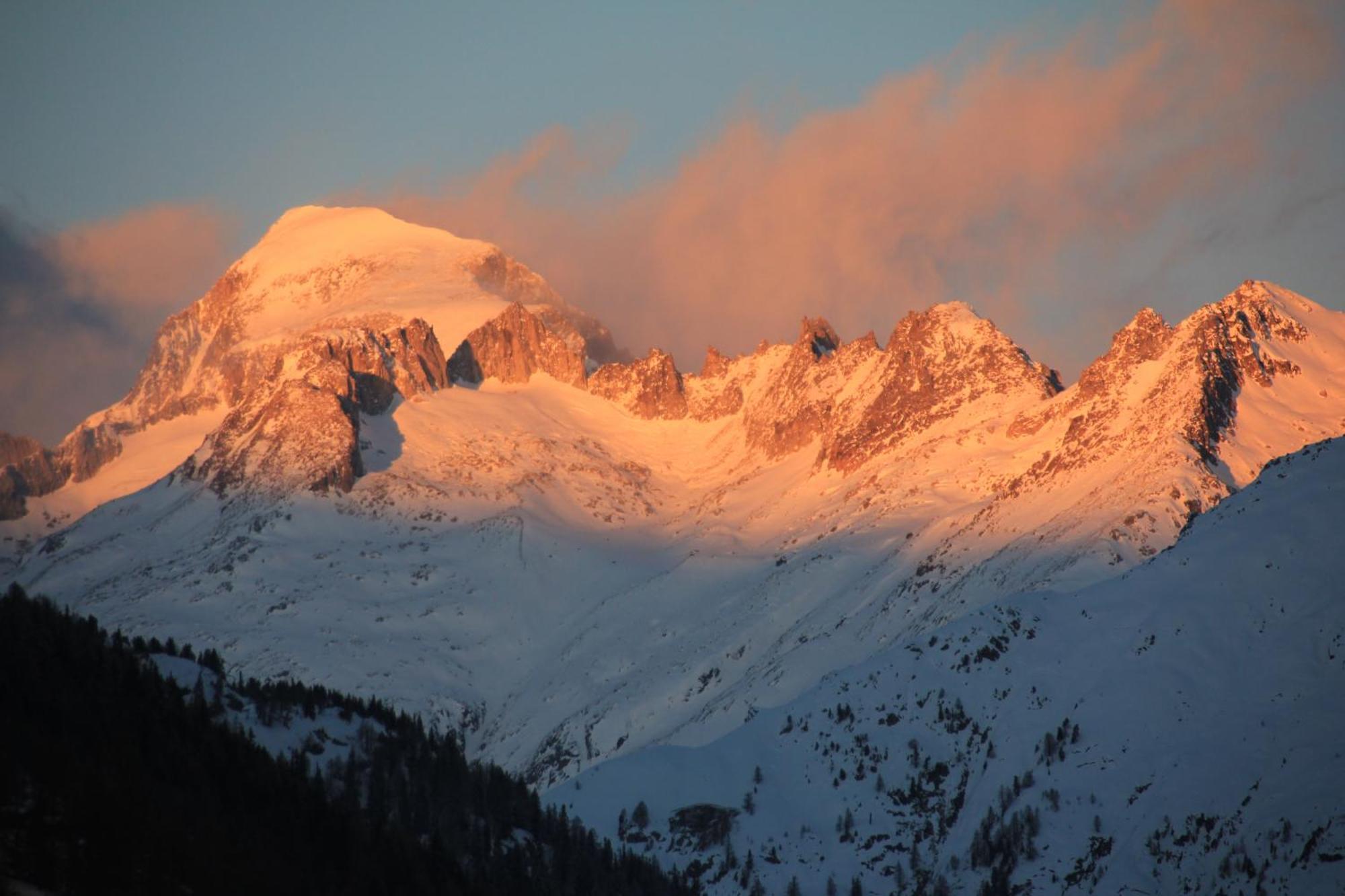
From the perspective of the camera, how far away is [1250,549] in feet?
Result: 457

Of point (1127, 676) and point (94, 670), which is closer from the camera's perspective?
point (94, 670)

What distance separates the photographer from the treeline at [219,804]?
84625 mm

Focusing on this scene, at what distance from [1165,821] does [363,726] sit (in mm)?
55110

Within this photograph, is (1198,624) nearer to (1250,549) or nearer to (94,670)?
(1250,549)

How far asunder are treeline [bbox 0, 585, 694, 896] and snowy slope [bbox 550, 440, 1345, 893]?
463 inches

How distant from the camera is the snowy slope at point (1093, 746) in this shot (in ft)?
378

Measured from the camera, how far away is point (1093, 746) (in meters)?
130

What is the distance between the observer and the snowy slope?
115m

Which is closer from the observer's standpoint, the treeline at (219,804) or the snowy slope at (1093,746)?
the treeline at (219,804)

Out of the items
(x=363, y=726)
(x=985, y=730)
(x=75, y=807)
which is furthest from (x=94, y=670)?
(x=985, y=730)

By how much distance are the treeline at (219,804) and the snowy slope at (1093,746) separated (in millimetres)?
11766

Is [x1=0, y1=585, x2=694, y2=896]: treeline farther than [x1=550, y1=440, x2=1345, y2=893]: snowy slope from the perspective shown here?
No

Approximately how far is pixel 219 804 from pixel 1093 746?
5733cm

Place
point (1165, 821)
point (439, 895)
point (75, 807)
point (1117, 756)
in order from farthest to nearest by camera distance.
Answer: point (1117, 756), point (1165, 821), point (439, 895), point (75, 807)
